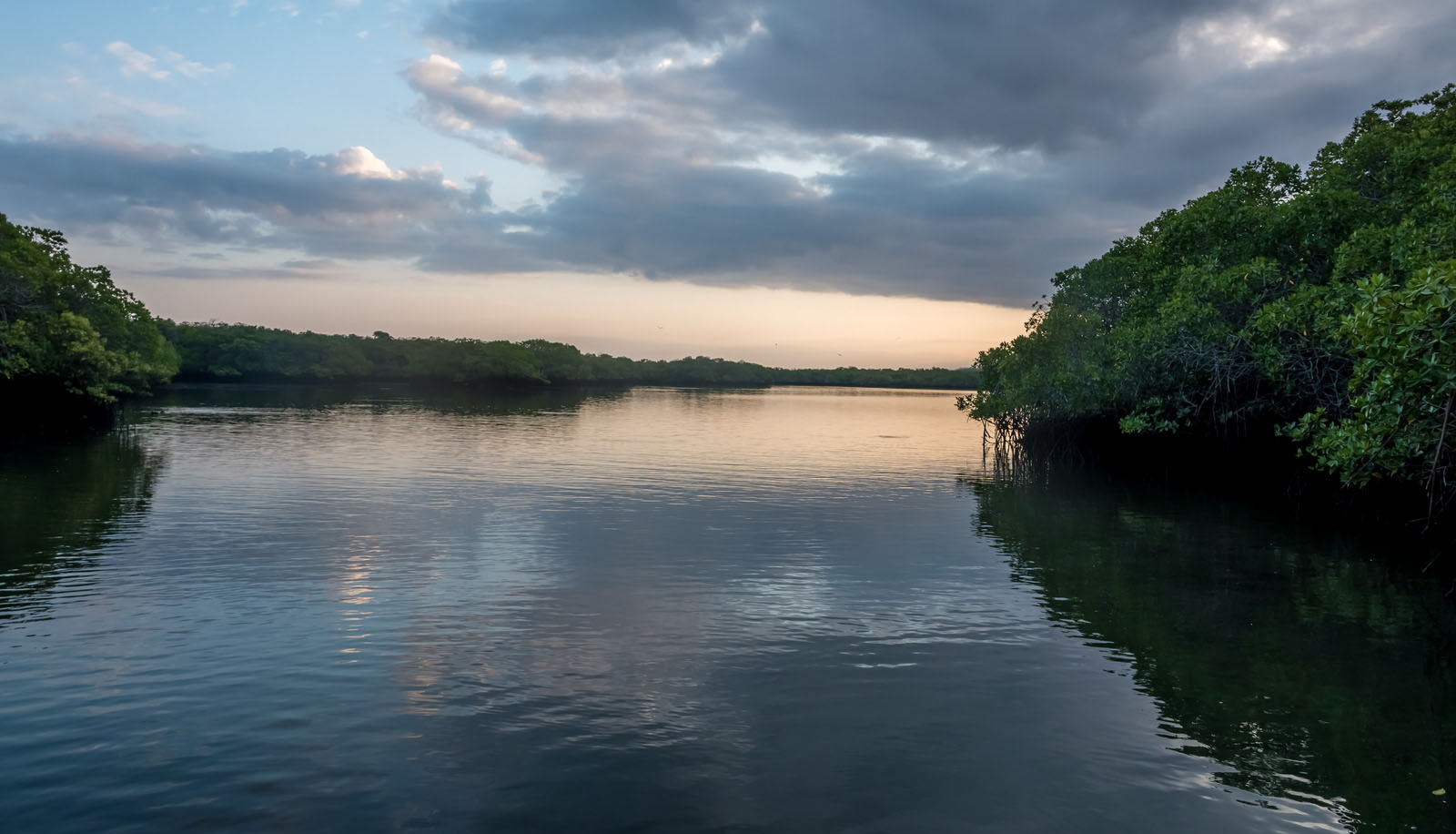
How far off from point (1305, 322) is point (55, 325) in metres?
49.2

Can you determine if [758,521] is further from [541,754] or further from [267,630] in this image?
[541,754]

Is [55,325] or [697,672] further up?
[55,325]

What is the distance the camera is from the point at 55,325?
41.4 m

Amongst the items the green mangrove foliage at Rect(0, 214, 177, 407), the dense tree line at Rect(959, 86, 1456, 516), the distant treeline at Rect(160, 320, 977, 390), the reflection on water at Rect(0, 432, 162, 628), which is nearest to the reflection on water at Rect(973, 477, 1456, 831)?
the dense tree line at Rect(959, 86, 1456, 516)

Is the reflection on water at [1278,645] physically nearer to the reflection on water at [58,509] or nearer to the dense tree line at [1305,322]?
the dense tree line at [1305,322]

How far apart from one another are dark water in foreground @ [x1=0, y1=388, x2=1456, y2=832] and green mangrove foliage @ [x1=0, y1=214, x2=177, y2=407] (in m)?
22.6

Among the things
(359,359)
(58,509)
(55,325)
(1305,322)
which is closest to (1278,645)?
(1305,322)

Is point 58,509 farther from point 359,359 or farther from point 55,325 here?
point 359,359

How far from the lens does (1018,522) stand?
2386 centimetres

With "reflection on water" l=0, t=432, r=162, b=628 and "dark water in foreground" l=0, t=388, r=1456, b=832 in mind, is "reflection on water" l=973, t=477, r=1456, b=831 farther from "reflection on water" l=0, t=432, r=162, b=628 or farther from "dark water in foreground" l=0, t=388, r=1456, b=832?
"reflection on water" l=0, t=432, r=162, b=628

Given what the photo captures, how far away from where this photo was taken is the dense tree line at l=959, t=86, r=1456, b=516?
41.1 ft

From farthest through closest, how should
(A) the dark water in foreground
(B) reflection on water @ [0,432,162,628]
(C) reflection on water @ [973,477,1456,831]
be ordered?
(B) reflection on water @ [0,432,162,628] → (C) reflection on water @ [973,477,1456,831] → (A) the dark water in foreground

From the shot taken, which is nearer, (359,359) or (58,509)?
(58,509)

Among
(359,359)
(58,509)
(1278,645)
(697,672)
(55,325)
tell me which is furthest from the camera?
(359,359)
